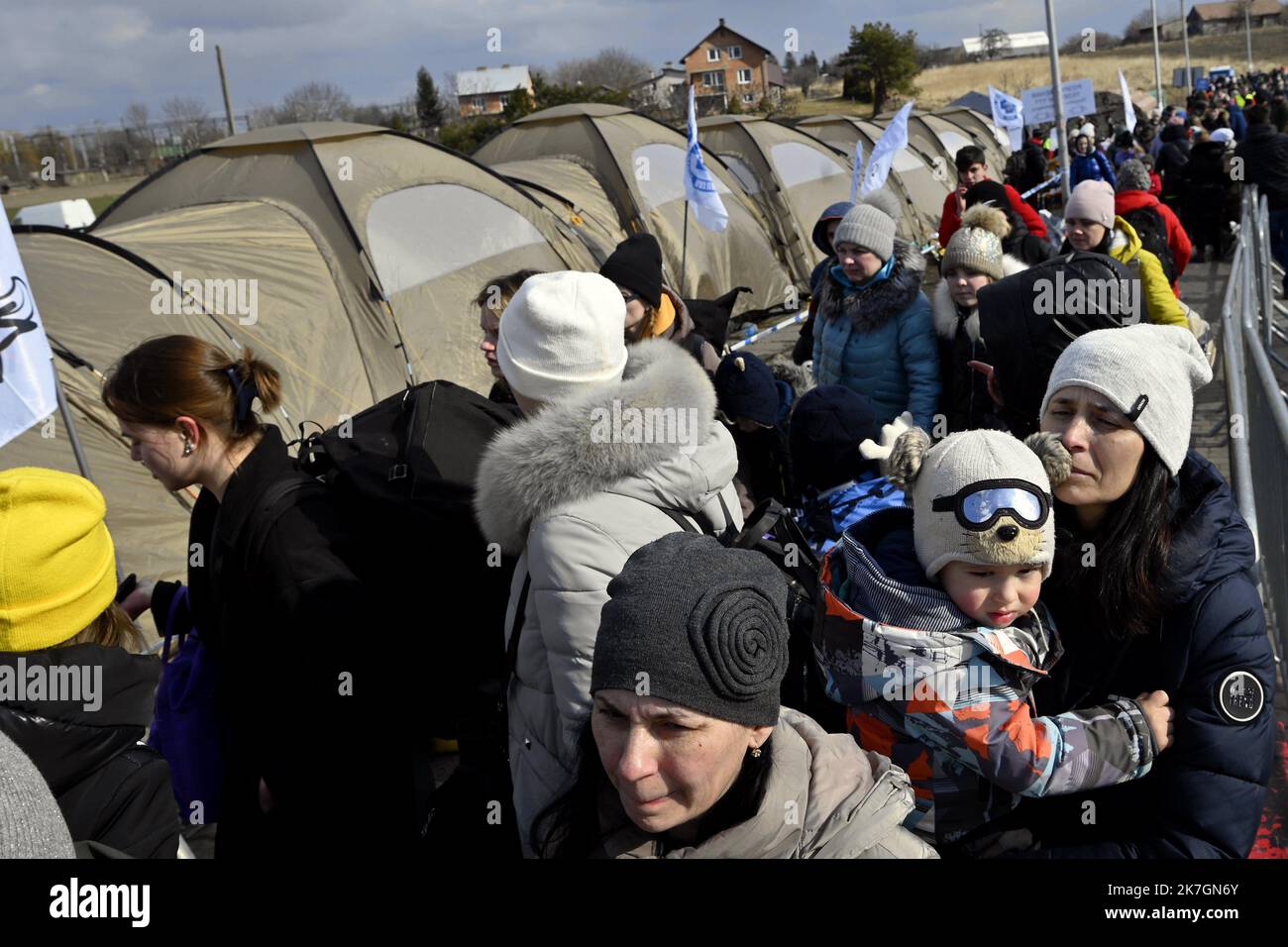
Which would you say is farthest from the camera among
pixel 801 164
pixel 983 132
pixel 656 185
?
pixel 983 132

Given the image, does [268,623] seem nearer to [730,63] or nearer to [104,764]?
[104,764]

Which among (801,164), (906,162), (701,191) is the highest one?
(906,162)

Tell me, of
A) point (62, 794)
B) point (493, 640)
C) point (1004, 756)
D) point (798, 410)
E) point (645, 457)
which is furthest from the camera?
point (798, 410)

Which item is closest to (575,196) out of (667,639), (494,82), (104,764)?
(104,764)

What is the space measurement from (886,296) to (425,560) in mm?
2821

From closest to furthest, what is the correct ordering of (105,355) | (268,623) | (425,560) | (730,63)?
1. (268,623)
2. (425,560)
3. (105,355)
4. (730,63)

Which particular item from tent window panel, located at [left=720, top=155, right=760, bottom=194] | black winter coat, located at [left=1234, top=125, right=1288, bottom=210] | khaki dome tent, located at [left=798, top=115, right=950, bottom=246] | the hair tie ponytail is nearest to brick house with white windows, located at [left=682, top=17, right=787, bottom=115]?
khaki dome tent, located at [left=798, top=115, right=950, bottom=246]

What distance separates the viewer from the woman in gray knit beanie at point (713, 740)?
147 cm

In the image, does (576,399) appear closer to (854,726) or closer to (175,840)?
(854,726)

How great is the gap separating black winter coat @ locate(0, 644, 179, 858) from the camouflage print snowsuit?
1.33m

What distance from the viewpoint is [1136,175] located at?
24.0 feet

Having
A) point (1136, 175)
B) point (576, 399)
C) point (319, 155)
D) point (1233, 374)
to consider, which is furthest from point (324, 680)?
point (1136, 175)

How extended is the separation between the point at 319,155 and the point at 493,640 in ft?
21.5

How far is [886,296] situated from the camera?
4.49 m
